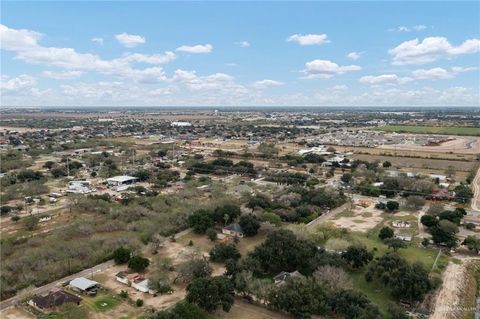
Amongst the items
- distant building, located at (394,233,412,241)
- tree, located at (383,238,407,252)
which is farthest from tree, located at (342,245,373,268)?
distant building, located at (394,233,412,241)

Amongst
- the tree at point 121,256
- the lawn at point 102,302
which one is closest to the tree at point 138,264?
the tree at point 121,256

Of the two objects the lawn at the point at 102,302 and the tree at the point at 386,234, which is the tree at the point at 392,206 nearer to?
the tree at the point at 386,234

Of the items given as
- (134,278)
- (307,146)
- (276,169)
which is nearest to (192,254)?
(134,278)

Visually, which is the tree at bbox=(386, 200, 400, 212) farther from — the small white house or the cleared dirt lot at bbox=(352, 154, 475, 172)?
the cleared dirt lot at bbox=(352, 154, 475, 172)

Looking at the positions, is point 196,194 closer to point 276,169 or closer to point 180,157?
point 276,169

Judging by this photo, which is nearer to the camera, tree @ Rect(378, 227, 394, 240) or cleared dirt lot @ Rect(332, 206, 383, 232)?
tree @ Rect(378, 227, 394, 240)

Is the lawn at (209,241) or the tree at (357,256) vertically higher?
Answer: the tree at (357,256)

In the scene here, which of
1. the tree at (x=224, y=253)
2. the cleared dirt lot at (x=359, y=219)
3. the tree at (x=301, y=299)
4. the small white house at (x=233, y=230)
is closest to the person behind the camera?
the tree at (x=301, y=299)
